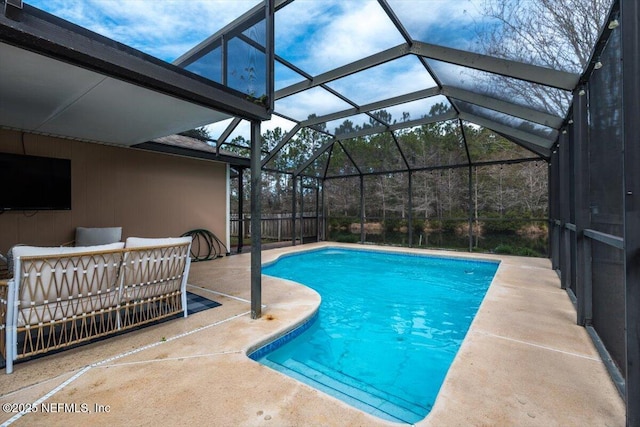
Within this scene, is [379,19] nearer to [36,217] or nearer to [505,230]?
[36,217]

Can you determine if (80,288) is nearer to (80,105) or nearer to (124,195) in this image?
(80,105)

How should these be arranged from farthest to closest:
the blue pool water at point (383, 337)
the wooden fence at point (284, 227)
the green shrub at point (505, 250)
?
the wooden fence at point (284, 227)
the green shrub at point (505, 250)
the blue pool water at point (383, 337)

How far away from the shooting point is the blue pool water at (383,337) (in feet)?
7.99

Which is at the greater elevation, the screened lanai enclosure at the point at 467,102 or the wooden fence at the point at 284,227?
the screened lanai enclosure at the point at 467,102

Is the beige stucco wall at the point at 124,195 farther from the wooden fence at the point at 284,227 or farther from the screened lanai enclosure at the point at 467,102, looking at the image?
the wooden fence at the point at 284,227

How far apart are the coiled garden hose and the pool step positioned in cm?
531

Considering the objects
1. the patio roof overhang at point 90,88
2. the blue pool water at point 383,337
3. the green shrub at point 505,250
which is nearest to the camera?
the patio roof overhang at point 90,88

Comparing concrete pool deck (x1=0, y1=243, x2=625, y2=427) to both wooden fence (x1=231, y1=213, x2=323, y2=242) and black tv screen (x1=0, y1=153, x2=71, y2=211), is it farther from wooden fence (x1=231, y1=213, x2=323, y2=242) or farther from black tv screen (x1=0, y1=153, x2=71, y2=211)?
wooden fence (x1=231, y1=213, x2=323, y2=242)

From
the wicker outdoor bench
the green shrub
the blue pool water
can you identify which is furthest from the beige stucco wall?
the green shrub

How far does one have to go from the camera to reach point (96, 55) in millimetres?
2055

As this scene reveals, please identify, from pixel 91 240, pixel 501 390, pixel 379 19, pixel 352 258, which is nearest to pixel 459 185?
pixel 352 258

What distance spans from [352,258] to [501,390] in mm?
6914

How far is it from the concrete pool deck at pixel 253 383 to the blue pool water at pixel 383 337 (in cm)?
36

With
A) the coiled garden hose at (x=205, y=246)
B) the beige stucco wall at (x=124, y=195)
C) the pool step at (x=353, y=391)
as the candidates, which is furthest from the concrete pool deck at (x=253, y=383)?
the coiled garden hose at (x=205, y=246)
